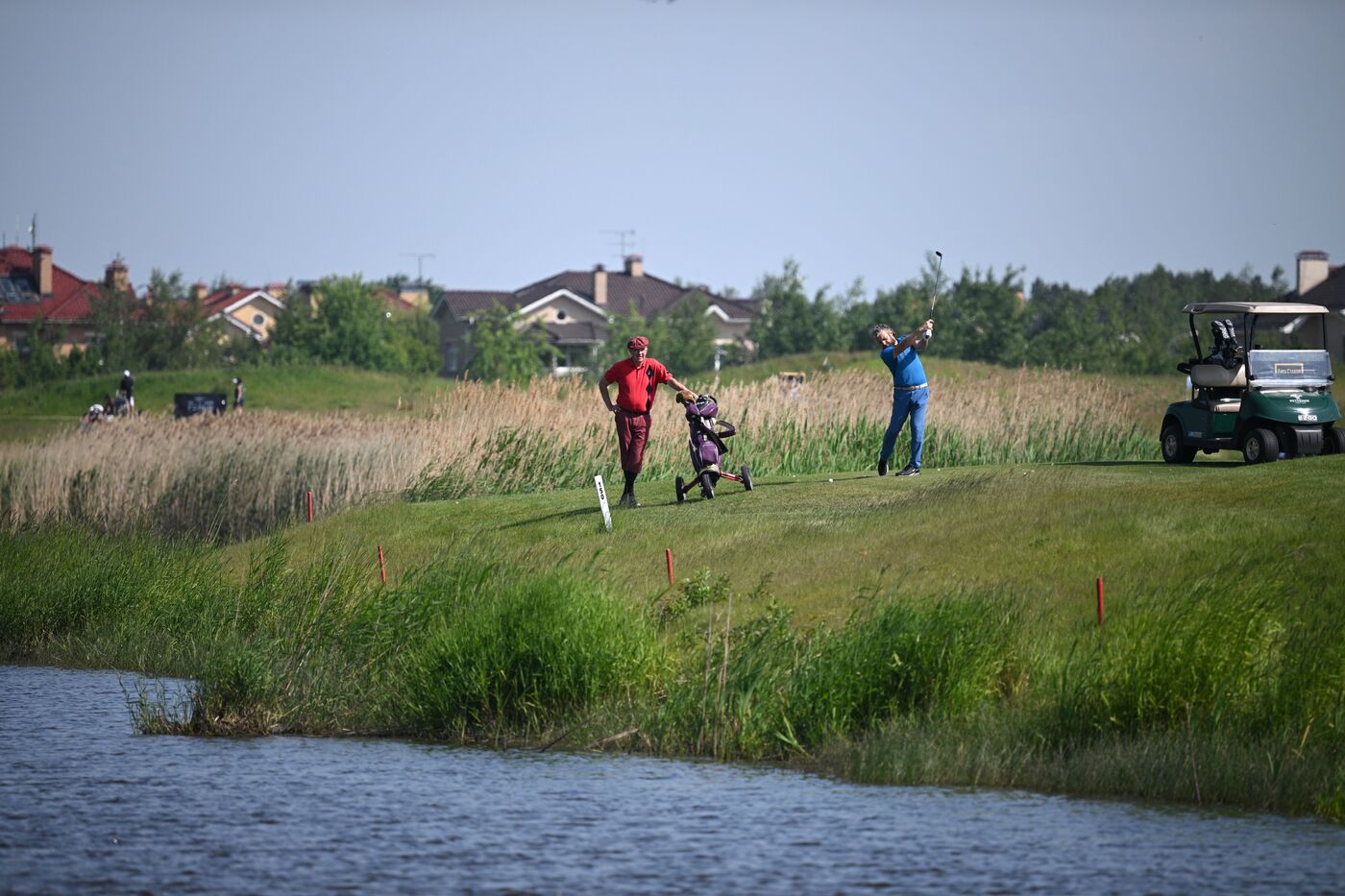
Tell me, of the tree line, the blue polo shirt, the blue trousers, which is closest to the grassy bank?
the blue trousers

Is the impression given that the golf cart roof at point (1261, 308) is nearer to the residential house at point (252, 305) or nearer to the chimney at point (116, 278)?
the chimney at point (116, 278)

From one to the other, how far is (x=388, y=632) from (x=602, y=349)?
266ft

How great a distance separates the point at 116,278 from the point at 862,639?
94496 millimetres

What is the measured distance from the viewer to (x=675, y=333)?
327 ft

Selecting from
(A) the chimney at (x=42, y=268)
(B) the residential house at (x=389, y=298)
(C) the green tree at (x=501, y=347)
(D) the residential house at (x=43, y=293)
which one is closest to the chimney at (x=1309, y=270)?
(C) the green tree at (x=501, y=347)

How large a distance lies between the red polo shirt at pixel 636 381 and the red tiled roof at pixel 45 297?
81.9 meters

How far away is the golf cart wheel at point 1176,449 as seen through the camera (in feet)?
72.0

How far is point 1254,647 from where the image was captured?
503 inches

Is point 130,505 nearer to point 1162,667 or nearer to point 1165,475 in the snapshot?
point 1165,475

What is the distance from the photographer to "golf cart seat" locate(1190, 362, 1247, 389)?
2094 cm

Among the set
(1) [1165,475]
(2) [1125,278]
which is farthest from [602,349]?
(1) [1165,475]

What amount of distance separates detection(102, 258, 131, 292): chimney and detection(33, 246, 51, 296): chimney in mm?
3871

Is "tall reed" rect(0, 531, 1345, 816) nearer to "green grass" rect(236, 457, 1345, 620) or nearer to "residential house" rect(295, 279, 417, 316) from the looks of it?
"green grass" rect(236, 457, 1345, 620)

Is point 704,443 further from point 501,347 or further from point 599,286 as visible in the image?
point 599,286
